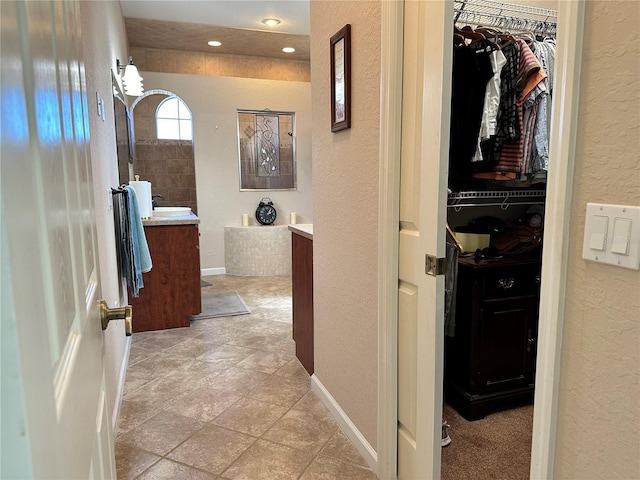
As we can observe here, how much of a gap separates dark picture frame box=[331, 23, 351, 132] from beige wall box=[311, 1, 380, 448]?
31 millimetres

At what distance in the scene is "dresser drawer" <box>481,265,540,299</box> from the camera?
210 cm

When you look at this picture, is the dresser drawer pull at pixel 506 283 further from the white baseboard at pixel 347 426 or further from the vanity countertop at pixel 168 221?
the vanity countertop at pixel 168 221

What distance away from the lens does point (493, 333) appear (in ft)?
7.04

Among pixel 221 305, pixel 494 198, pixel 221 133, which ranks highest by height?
pixel 221 133

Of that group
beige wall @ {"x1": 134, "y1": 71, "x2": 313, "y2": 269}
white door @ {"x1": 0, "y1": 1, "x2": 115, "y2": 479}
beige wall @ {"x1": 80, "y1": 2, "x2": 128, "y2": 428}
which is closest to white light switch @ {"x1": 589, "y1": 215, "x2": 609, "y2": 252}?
white door @ {"x1": 0, "y1": 1, "x2": 115, "y2": 479}

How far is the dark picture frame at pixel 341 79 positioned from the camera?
181 cm

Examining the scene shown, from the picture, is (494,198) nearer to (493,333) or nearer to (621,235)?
(493,333)

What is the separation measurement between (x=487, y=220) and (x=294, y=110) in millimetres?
4063

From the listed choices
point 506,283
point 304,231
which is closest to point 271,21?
A: point 304,231

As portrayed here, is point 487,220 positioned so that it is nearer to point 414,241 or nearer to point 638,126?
point 414,241

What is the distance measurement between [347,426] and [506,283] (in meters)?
1.05

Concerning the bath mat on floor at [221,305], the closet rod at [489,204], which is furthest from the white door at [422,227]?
the bath mat on floor at [221,305]

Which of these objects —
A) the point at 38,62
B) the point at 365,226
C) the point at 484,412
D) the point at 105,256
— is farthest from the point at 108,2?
the point at 484,412

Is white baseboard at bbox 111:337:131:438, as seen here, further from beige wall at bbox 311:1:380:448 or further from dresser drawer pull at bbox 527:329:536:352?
dresser drawer pull at bbox 527:329:536:352
